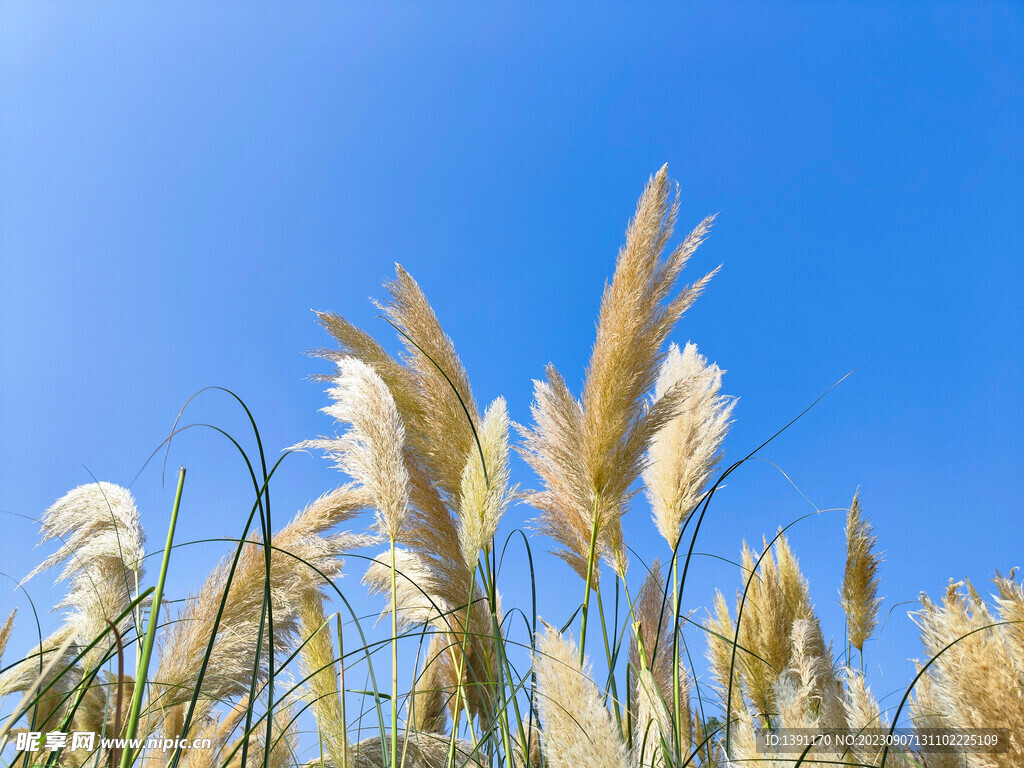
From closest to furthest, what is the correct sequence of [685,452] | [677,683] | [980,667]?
1. [980,667]
2. [677,683]
3. [685,452]

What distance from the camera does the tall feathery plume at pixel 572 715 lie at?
106cm

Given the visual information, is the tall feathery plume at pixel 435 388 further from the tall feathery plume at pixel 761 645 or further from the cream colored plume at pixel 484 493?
the tall feathery plume at pixel 761 645

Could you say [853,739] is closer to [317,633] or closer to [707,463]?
[707,463]

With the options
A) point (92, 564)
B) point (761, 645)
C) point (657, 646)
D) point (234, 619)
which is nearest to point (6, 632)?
point (92, 564)

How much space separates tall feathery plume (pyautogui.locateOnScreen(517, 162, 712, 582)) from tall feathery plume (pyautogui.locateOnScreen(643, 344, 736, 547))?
0.39 feet

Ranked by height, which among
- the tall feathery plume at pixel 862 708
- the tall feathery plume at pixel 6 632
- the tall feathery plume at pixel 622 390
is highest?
the tall feathery plume at pixel 622 390

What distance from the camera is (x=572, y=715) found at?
3.63 feet

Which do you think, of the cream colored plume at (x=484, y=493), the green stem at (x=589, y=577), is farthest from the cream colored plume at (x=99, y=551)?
the green stem at (x=589, y=577)

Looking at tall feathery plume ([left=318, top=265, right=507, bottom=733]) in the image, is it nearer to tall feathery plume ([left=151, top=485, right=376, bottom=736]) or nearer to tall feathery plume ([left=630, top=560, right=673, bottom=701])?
tall feathery plume ([left=151, top=485, right=376, bottom=736])

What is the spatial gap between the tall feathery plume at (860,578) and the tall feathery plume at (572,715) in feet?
9.19

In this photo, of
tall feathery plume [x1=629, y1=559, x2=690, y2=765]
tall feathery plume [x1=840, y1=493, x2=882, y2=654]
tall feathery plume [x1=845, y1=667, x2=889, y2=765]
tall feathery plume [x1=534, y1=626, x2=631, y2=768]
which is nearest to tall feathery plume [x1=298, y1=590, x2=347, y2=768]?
tall feathery plume [x1=629, y1=559, x2=690, y2=765]

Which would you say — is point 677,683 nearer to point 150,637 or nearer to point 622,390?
point 622,390

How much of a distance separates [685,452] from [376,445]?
1474mm

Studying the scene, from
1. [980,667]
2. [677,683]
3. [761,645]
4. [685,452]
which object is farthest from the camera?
[761,645]
